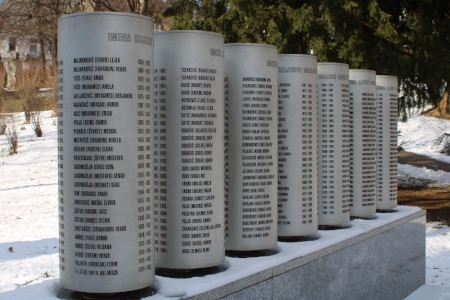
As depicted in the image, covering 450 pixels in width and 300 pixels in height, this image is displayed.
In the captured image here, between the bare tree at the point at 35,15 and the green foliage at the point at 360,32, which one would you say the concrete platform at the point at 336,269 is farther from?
the bare tree at the point at 35,15

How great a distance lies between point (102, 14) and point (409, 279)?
12.8 feet

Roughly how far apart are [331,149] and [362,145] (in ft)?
1.87

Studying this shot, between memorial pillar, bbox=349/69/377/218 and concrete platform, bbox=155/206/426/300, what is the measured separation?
18cm

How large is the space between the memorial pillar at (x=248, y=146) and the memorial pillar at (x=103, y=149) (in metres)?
0.96

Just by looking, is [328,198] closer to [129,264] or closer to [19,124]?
[129,264]

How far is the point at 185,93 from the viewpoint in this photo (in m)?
2.97

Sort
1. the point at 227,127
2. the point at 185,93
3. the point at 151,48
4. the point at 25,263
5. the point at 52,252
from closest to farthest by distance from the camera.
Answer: the point at 151,48
the point at 185,93
the point at 227,127
the point at 25,263
the point at 52,252

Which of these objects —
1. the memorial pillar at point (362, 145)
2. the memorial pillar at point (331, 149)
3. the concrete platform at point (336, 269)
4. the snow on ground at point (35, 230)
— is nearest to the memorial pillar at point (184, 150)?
the concrete platform at point (336, 269)

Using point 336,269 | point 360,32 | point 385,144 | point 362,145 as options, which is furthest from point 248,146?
point 360,32

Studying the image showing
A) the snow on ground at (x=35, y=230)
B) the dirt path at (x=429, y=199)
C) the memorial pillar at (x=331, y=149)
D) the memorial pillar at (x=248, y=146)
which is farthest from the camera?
the dirt path at (x=429, y=199)

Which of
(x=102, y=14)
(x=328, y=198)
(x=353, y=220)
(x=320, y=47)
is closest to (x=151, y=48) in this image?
(x=102, y=14)

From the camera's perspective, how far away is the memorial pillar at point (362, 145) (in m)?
4.86

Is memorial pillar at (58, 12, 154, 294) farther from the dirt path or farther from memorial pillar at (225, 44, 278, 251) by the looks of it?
the dirt path

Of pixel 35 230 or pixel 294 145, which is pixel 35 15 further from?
pixel 294 145
